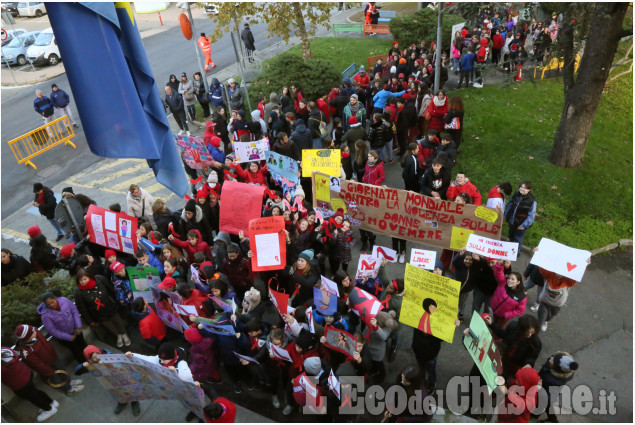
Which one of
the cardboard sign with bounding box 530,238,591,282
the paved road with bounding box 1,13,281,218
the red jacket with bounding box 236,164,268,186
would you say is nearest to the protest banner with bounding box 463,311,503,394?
the cardboard sign with bounding box 530,238,591,282

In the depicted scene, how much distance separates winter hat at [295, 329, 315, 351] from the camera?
5.95 m

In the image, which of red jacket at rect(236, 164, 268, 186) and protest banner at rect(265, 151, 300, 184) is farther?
red jacket at rect(236, 164, 268, 186)

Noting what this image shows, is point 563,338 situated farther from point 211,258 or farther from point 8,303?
point 8,303

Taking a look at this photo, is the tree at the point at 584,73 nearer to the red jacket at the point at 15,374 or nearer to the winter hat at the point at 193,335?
the winter hat at the point at 193,335

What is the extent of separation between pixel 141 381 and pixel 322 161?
5039 mm

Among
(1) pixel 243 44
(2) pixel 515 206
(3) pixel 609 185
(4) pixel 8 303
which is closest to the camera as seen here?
(4) pixel 8 303

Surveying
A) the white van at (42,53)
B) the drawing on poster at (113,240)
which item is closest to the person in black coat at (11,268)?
the drawing on poster at (113,240)

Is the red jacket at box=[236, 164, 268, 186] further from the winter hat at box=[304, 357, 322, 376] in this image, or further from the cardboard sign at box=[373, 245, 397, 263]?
the winter hat at box=[304, 357, 322, 376]

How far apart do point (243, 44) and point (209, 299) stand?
1860 centimetres

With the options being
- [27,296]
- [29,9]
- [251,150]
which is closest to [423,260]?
[251,150]

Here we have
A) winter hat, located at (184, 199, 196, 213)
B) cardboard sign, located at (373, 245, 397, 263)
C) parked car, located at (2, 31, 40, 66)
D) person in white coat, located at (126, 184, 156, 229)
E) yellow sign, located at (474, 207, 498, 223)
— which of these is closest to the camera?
cardboard sign, located at (373, 245, 397, 263)

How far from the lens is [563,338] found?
7547mm

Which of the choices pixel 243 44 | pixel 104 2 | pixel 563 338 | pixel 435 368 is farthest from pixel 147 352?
pixel 243 44

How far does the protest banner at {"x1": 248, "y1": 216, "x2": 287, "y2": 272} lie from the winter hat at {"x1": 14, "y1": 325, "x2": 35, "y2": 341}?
317cm
